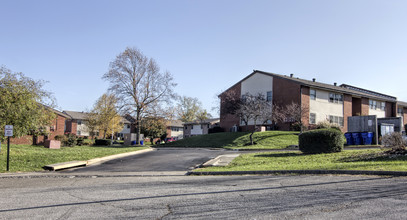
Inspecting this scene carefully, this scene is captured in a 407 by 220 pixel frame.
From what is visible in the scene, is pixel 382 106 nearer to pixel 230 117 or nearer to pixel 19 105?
pixel 230 117

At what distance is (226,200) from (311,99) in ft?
112

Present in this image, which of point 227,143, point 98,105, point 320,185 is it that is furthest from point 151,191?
point 98,105

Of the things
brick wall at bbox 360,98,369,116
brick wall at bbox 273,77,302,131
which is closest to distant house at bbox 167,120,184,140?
brick wall at bbox 273,77,302,131

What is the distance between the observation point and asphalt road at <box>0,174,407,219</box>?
5492 millimetres

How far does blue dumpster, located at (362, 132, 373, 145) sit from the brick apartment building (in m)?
9.74

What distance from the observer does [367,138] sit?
2427 cm

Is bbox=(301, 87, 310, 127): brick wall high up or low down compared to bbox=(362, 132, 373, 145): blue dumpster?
up

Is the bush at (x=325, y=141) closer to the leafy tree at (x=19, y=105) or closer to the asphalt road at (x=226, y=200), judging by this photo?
the asphalt road at (x=226, y=200)

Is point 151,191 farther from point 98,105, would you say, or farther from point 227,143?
point 98,105

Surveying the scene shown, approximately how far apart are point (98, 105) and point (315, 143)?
4750cm

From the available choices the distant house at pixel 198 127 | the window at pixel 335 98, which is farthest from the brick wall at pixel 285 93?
the distant house at pixel 198 127

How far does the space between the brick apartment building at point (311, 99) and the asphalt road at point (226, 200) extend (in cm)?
2722

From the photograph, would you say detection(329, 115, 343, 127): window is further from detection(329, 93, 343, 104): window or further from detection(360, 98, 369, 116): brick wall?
detection(360, 98, 369, 116): brick wall

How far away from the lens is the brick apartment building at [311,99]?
37.2 meters
